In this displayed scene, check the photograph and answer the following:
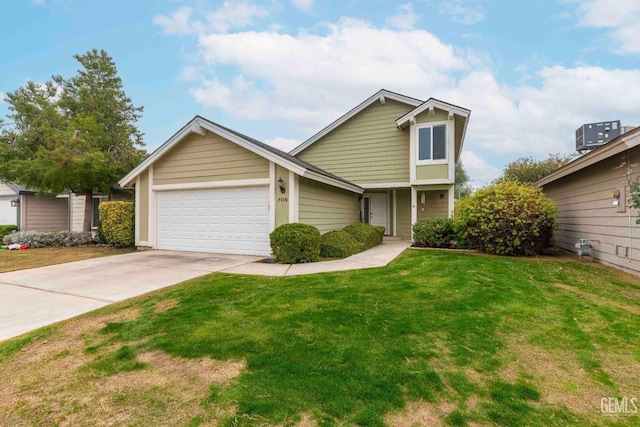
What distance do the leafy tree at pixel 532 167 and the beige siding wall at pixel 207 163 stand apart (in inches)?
1035

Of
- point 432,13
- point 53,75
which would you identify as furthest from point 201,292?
point 53,75

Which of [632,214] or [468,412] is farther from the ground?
[632,214]

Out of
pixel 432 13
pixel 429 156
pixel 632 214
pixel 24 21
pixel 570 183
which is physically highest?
pixel 432 13

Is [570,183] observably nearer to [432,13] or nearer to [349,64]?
[432,13]

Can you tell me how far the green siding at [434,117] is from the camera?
469 inches

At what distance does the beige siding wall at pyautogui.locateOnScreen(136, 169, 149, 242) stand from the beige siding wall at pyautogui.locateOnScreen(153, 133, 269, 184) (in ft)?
1.49

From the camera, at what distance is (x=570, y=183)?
10.4 m

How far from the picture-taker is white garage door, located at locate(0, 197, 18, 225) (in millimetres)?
17092

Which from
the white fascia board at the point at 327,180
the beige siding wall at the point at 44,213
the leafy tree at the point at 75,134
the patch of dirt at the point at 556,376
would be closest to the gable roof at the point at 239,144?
the white fascia board at the point at 327,180

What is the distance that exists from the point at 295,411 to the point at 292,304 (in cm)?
224

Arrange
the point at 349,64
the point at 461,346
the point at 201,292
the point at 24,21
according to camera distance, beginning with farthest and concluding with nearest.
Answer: the point at 349,64, the point at 24,21, the point at 201,292, the point at 461,346

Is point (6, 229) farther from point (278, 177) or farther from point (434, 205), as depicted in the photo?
point (434, 205)

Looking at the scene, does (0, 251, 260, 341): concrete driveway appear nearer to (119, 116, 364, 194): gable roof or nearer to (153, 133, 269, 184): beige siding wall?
(153, 133, 269, 184): beige siding wall

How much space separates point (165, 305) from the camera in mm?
4473
